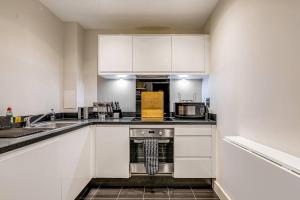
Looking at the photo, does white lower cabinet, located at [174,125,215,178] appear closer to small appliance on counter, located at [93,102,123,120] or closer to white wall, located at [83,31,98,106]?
small appliance on counter, located at [93,102,123,120]

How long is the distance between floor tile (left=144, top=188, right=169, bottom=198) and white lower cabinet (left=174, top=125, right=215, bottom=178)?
239 mm

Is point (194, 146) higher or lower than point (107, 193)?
higher

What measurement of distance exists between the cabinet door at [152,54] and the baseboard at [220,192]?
5.35 feet

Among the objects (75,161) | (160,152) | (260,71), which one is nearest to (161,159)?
(160,152)

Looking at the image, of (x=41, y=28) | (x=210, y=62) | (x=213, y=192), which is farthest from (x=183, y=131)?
(x=41, y=28)

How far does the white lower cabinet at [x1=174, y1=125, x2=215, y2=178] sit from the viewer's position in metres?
2.79

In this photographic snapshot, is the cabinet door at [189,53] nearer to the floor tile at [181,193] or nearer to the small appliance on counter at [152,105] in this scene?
the small appliance on counter at [152,105]

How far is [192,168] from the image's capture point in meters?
2.80

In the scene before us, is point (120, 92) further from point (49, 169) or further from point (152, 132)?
point (49, 169)

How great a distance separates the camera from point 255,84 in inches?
67.4

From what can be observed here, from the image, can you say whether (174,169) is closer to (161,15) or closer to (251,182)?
(251,182)

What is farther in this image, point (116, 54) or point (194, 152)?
point (116, 54)

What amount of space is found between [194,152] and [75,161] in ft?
4.73

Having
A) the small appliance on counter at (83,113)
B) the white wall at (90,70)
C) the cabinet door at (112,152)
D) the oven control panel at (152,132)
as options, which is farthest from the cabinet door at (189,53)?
the small appliance on counter at (83,113)
